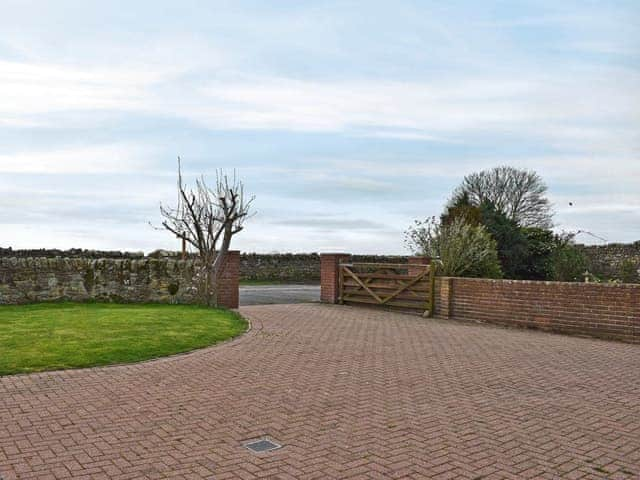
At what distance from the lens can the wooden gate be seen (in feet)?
54.0

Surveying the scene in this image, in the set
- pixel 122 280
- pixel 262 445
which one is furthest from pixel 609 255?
pixel 262 445

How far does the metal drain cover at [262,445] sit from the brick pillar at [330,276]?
1399cm

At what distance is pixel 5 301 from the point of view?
52.5 ft

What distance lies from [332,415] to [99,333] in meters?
6.01

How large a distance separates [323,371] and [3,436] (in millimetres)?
4090

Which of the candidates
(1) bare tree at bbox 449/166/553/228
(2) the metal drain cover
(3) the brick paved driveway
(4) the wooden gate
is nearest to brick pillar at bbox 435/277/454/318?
(4) the wooden gate

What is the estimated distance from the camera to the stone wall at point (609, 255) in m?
28.3

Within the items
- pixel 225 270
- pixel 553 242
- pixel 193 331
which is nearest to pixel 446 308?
pixel 225 270

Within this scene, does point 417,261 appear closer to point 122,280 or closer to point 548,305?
point 548,305

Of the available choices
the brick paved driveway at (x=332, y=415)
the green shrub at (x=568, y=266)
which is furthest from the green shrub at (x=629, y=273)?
the brick paved driveway at (x=332, y=415)

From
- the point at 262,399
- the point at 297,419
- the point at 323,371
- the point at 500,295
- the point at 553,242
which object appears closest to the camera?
the point at 297,419

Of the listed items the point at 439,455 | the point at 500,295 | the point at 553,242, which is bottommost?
the point at 439,455

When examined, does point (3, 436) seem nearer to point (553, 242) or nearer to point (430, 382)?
point (430, 382)

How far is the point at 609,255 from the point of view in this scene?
29438 millimetres
